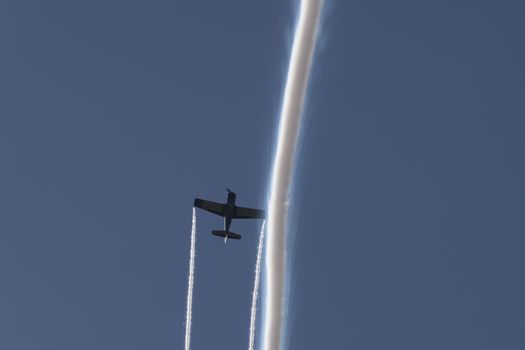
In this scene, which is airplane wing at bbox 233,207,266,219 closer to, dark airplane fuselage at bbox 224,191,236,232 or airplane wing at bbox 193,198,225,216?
dark airplane fuselage at bbox 224,191,236,232

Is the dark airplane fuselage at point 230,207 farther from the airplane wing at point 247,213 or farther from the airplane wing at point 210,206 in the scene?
the airplane wing at point 247,213

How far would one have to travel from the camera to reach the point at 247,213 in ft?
339

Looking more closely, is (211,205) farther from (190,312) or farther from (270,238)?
(270,238)

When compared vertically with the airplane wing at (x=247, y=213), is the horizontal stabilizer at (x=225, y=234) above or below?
below

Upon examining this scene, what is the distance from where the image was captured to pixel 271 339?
83688 millimetres

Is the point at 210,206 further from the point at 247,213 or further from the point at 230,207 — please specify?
the point at 247,213

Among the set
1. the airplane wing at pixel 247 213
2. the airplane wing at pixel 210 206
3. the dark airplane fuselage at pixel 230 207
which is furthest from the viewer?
the airplane wing at pixel 247 213

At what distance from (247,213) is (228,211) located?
2.10 metres

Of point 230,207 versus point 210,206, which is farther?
point 230,207

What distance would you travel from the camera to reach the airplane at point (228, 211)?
10088cm

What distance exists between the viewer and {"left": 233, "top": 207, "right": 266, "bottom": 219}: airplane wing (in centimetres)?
10279

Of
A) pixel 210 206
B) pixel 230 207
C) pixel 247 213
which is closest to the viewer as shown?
pixel 210 206

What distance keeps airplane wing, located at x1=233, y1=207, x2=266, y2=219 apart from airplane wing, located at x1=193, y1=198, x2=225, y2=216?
57.2 inches

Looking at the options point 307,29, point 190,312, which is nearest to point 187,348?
point 190,312
